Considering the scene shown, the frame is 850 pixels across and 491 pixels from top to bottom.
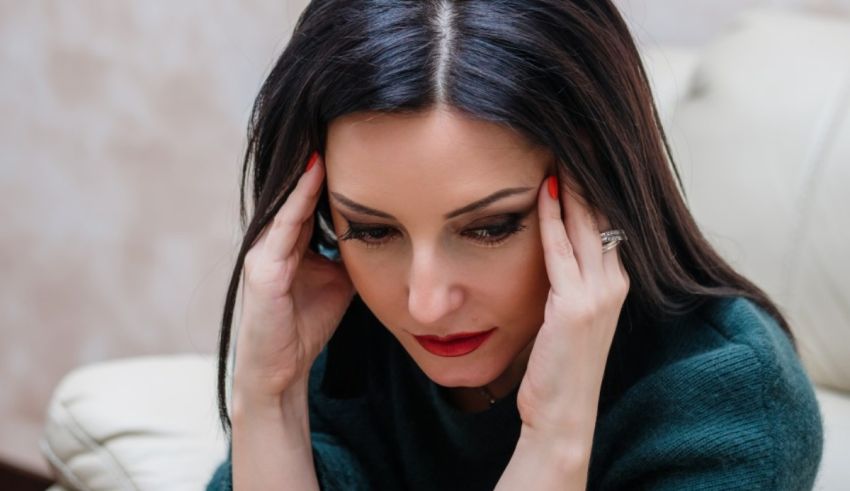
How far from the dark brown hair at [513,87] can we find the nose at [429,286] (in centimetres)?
14

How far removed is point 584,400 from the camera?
1.12 m

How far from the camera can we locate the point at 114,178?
8.63ft

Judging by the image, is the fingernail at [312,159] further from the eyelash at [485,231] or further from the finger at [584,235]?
the finger at [584,235]

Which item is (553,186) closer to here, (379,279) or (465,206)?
(465,206)

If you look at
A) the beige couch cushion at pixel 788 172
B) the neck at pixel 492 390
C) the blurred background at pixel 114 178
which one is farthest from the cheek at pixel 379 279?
the blurred background at pixel 114 178

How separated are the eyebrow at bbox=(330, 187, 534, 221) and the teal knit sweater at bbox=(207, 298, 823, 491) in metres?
0.28

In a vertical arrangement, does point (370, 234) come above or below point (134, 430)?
above

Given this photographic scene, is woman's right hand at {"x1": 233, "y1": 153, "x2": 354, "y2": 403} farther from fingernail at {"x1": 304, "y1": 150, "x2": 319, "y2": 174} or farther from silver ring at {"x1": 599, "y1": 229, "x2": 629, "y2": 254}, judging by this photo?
silver ring at {"x1": 599, "y1": 229, "x2": 629, "y2": 254}

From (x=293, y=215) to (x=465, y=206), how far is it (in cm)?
24

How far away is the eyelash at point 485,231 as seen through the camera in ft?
3.55

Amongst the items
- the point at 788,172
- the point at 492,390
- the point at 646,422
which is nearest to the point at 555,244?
the point at 646,422

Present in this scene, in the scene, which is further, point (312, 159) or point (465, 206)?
point (312, 159)

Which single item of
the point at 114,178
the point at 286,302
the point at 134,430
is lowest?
the point at 134,430

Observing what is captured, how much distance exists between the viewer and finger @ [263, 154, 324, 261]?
3.84 feet
